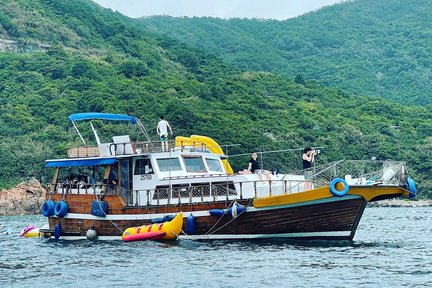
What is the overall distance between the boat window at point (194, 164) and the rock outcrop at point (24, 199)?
172ft

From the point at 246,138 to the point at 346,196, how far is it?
222 ft

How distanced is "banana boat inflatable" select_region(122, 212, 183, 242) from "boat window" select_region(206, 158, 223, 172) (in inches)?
143

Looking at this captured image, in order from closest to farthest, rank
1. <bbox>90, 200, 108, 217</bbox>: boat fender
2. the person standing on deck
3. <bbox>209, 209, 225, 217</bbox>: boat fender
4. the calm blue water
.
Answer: the calm blue water
<bbox>209, 209, 225, 217</bbox>: boat fender
the person standing on deck
<bbox>90, 200, 108, 217</bbox>: boat fender

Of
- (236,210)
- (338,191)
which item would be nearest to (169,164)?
(236,210)

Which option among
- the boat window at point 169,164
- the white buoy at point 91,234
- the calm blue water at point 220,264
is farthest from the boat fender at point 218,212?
the white buoy at point 91,234

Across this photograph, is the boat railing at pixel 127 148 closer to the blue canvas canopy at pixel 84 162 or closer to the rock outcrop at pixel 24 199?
the blue canvas canopy at pixel 84 162

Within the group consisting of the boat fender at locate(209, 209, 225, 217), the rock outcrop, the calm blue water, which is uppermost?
the boat fender at locate(209, 209, 225, 217)

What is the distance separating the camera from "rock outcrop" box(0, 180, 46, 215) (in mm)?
87062

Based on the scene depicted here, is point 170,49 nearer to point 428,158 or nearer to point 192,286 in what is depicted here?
point 428,158

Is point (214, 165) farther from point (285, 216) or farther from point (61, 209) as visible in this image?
point (61, 209)

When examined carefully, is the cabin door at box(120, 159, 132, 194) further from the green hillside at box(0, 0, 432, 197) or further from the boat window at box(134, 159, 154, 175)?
the green hillside at box(0, 0, 432, 197)

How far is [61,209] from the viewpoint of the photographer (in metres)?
38.8

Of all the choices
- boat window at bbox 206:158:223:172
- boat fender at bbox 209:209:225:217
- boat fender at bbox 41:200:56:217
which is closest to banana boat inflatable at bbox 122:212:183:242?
boat fender at bbox 209:209:225:217

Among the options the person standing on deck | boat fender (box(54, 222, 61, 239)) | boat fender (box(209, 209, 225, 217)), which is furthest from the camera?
boat fender (box(54, 222, 61, 239))
